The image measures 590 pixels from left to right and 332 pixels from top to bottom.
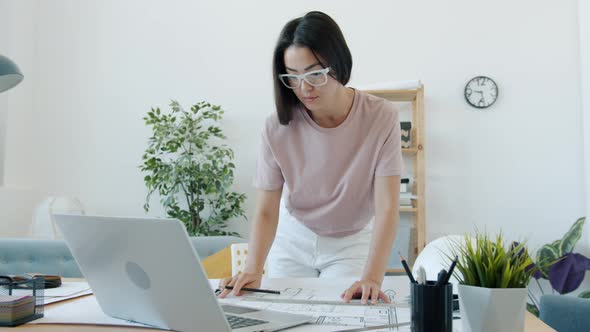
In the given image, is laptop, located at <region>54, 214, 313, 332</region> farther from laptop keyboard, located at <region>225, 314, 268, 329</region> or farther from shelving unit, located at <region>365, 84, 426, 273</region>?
shelving unit, located at <region>365, 84, 426, 273</region>

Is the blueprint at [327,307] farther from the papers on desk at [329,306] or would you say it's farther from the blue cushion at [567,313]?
the blue cushion at [567,313]

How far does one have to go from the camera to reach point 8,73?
1.55m

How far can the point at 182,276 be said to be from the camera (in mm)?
810

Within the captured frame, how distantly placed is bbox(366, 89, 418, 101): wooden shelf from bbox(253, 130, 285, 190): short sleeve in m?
1.99

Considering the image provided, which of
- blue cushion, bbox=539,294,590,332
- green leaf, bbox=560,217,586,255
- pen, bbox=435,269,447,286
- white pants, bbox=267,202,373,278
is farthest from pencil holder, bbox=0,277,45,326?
green leaf, bbox=560,217,586,255

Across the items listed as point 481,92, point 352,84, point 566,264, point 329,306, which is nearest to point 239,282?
point 329,306

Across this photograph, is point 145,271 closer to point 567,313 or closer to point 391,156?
point 391,156

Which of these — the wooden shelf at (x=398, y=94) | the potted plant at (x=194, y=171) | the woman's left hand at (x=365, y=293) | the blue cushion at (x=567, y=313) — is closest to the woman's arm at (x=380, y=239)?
the woman's left hand at (x=365, y=293)

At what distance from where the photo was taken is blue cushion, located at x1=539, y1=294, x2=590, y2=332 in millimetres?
1560

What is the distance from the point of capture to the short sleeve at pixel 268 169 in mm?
1626

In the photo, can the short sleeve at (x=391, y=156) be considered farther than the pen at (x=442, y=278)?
Yes

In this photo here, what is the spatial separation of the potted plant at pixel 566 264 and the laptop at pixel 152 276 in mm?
2740

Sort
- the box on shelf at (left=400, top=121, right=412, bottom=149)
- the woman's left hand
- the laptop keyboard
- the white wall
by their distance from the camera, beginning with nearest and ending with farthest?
the laptop keyboard
the woman's left hand
the box on shelf at (left=400, top=121, right=412, bottom=149)
the white wall

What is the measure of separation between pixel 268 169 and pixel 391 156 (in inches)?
14.4
